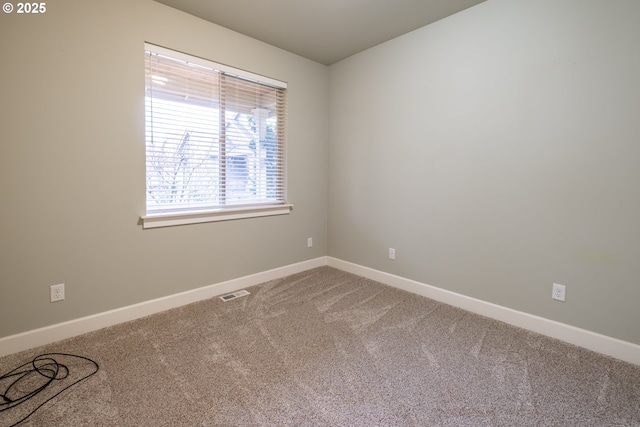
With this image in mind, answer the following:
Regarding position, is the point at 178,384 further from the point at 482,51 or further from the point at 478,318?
the point at 482,51

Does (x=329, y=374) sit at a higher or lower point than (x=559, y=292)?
lower

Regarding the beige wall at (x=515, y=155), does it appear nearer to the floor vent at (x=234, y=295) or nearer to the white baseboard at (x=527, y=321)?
the white baseboard at (x=527, y=321)

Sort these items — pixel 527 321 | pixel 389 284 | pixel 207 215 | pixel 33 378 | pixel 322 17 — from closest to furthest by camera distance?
pixel 33 378 < pixel 527 321 < pixel 322 17 < pixel 207 215 < pixel 389 284

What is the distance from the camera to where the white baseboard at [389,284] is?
1979 millimetres

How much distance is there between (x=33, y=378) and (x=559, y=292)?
135 inches

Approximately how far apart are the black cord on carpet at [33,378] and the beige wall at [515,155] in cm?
272

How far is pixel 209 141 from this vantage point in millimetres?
2861

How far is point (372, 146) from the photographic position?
3.35 m

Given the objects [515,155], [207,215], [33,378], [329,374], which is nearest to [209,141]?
[207,215]

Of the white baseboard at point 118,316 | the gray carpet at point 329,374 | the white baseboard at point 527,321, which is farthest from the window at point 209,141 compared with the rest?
the white baseboard at point 527,321

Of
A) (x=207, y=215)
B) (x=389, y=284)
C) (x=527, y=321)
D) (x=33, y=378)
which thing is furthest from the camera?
(x=389, y=284)

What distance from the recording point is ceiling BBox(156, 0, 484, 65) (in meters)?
2.44

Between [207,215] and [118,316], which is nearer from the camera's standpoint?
[118,316]

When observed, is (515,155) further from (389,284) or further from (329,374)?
(329,374)
